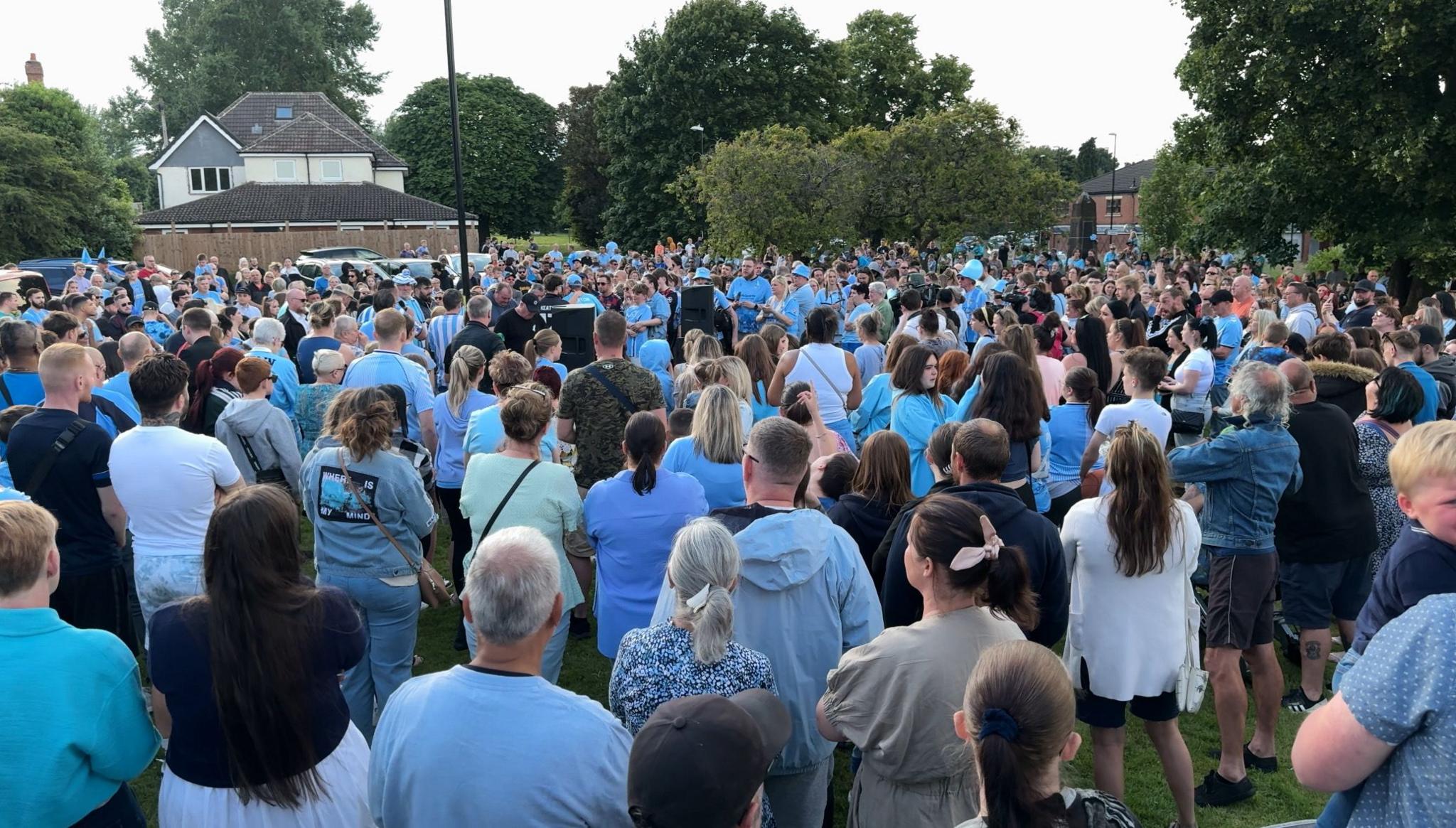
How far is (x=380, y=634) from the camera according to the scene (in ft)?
14.9

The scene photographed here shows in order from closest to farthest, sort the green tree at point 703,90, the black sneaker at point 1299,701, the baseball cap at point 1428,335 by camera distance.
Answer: the black sneaker at point 1299,701 < the baseball cap at point 1428,335 < the green tree at point 703,90

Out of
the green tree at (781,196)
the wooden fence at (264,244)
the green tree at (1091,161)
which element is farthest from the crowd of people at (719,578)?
the green tree at (1091,161)

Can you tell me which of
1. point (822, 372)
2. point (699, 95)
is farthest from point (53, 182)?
point (822, 372)

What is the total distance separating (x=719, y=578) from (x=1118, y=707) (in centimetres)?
204

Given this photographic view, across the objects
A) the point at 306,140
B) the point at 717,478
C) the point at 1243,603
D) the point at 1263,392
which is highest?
the point at 306,140

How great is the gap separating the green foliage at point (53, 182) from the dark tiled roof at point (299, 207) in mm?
5078

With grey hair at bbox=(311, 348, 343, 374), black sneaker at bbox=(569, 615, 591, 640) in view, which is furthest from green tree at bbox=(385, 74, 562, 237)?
black sneaker at bbox=(569, 615, 591, 640)

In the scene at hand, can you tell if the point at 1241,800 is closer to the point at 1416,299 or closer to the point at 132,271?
the point at 132,271

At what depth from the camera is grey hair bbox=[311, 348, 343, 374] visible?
664cm

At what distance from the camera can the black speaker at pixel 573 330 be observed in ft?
31.7

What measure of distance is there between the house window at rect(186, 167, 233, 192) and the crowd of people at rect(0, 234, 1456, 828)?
49786mm

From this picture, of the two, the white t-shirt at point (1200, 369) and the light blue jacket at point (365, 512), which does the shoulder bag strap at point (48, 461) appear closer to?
the light blue jacket at point (365, 512)

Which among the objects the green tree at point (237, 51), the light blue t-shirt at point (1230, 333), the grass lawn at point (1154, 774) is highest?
the green tree at point (237, 51)

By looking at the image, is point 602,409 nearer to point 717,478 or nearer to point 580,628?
point 717,478
